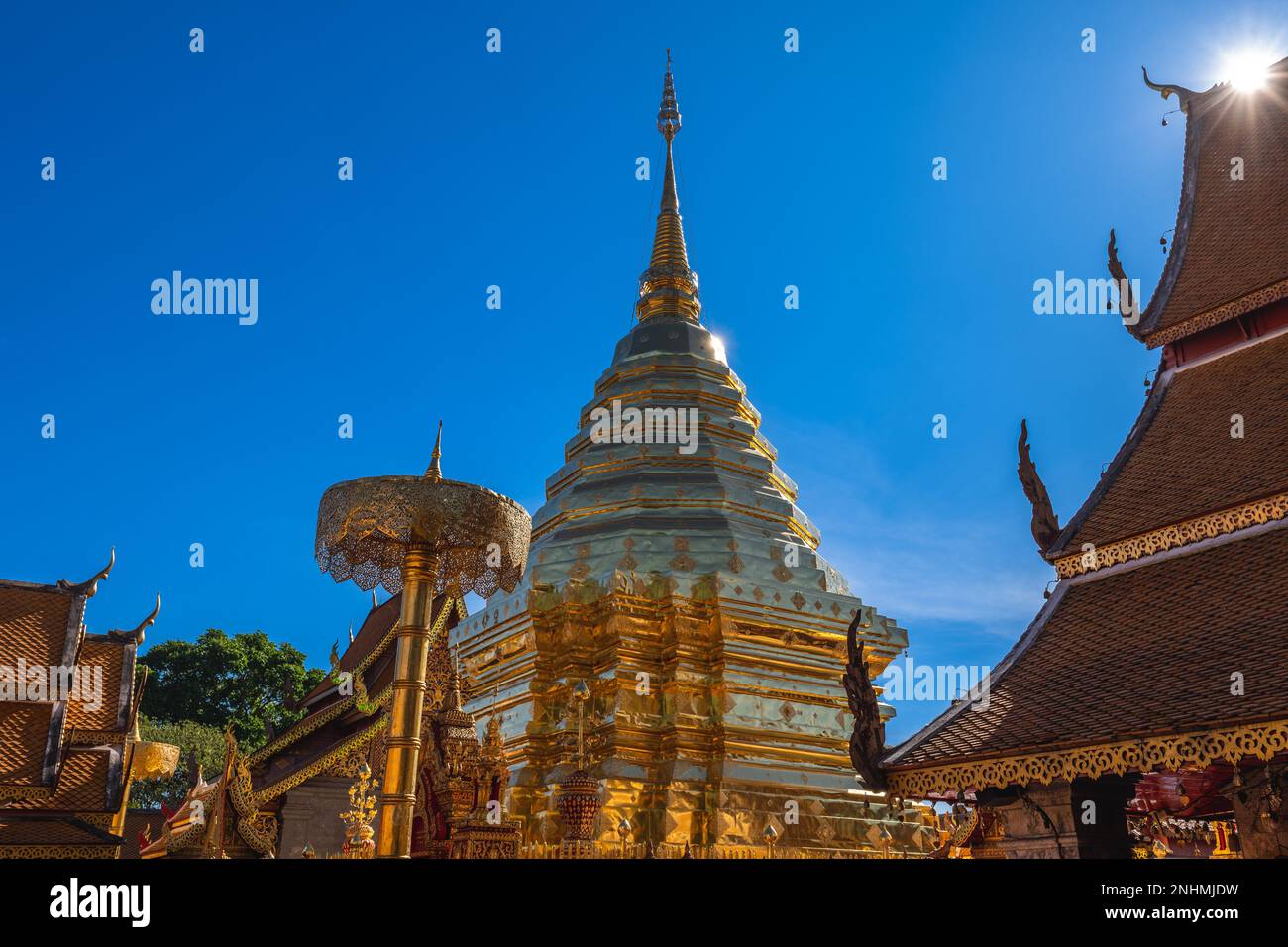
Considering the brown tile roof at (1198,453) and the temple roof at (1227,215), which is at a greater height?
the temple roof at (1227,215)

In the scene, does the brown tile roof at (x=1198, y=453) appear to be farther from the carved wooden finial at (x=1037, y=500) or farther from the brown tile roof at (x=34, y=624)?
the brown tile roof at (x=34, y=624)

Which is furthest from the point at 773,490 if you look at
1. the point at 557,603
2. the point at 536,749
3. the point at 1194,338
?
the point at 1194,338

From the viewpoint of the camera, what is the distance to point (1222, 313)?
1045 cm

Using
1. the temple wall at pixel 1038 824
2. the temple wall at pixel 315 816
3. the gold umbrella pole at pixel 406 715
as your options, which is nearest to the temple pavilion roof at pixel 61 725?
the temple wall at pixel 315 816

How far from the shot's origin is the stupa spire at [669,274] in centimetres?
2391

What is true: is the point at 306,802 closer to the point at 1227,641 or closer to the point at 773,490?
the point at 773,490

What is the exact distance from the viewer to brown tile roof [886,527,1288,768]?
7031 millimetres

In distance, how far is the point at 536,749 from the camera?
53.6ft

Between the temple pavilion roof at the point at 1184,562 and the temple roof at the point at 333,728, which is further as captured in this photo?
the temple roof at the point at 333,728

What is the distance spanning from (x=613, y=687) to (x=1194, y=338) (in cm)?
1003

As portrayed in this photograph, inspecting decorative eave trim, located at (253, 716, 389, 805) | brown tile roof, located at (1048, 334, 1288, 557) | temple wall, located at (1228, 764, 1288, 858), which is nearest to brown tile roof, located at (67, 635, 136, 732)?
decorative eave trim, located at (253, 716, 389, 805)

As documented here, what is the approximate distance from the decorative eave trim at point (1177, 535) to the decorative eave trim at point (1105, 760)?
2.68m
